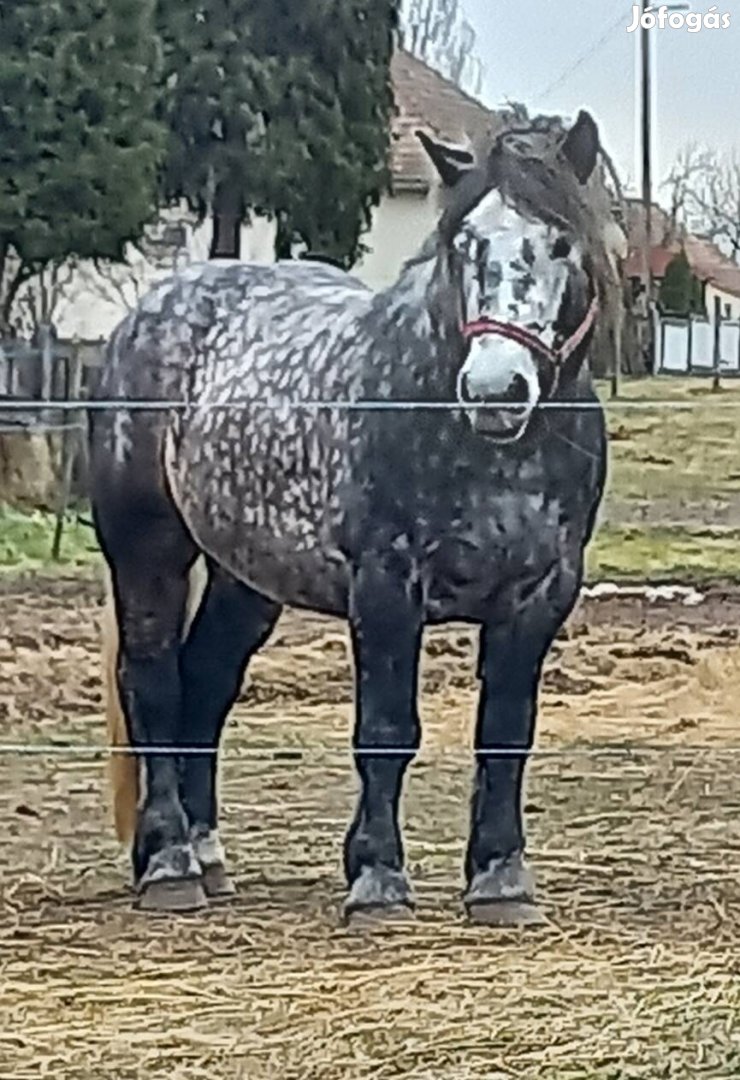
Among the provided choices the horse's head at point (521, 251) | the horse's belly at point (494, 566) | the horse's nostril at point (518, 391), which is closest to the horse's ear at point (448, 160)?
the horse's head at point (521, 251)

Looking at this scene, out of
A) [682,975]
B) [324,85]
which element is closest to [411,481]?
[324,85]

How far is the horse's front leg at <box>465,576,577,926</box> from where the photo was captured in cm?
438

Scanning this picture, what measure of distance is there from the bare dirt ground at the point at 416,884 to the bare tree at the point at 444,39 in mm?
908

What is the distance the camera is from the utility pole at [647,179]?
4.30 metres

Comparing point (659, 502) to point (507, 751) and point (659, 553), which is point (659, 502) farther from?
point (507, 751)

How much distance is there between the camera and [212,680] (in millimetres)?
4457

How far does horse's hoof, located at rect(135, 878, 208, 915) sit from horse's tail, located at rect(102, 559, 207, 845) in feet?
0.45

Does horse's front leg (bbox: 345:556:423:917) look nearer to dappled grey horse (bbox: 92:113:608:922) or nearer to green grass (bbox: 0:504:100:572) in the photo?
dappled grey horse (bbox: 92:113:608:922)

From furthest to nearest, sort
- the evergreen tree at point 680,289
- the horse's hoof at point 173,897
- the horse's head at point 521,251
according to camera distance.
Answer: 1. the horse's hoof at point 173,897
2. the evergreen tree at point 680,289
3. the horse's head at point 521,251

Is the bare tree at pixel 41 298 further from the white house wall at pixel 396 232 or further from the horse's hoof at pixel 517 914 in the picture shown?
the horse's hoof at pixel 517 914

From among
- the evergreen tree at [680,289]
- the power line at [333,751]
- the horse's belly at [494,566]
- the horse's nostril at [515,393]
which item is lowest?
the power line at [333,751]

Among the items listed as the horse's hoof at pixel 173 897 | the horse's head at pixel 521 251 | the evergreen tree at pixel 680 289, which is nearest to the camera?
the horse's head at pixel 521 251

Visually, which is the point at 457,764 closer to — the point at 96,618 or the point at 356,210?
the point at 96,618

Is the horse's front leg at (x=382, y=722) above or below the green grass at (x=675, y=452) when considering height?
below
